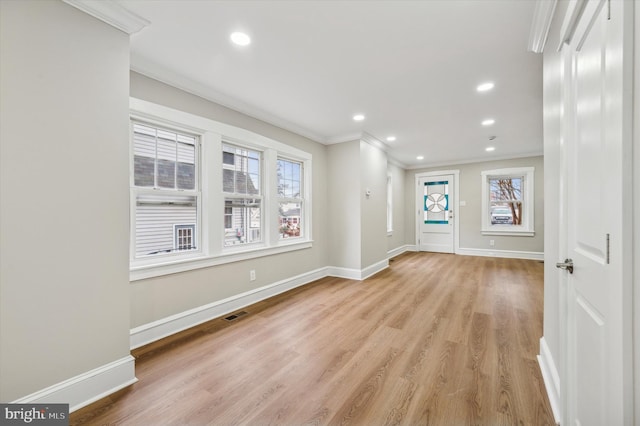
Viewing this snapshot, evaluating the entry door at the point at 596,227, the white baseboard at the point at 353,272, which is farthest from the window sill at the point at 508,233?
the entry door at the point at 596,227

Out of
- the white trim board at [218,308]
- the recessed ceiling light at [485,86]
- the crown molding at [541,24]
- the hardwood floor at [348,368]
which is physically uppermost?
the recessed ceiling light at [485,86]

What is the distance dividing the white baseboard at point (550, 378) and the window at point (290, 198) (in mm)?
3168

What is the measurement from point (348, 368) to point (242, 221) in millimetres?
2178

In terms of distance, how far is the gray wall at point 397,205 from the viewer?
6.77m

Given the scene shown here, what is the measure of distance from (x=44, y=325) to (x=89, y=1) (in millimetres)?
1968

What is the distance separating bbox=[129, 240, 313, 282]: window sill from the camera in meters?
2.27

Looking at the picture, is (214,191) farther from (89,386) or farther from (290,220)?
(89,386)

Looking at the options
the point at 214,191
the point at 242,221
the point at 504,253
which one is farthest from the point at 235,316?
the point at 504,253

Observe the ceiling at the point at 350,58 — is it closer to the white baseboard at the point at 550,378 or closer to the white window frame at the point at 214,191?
the white window frame at the point at 214,191

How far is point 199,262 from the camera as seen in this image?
273 cm

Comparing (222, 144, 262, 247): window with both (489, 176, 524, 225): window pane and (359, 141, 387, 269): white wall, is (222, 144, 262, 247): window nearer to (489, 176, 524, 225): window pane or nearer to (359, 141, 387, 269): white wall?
(359, 141, 387, 269): white wall

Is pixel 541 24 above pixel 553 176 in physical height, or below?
above

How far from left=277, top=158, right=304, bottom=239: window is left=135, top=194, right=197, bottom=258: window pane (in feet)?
4.72

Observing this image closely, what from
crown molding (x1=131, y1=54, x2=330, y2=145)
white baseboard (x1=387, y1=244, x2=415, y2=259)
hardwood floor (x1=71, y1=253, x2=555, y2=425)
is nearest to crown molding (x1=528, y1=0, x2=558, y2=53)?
hardwood floor (x1=71, y1=253, x2=555, y2=425)
